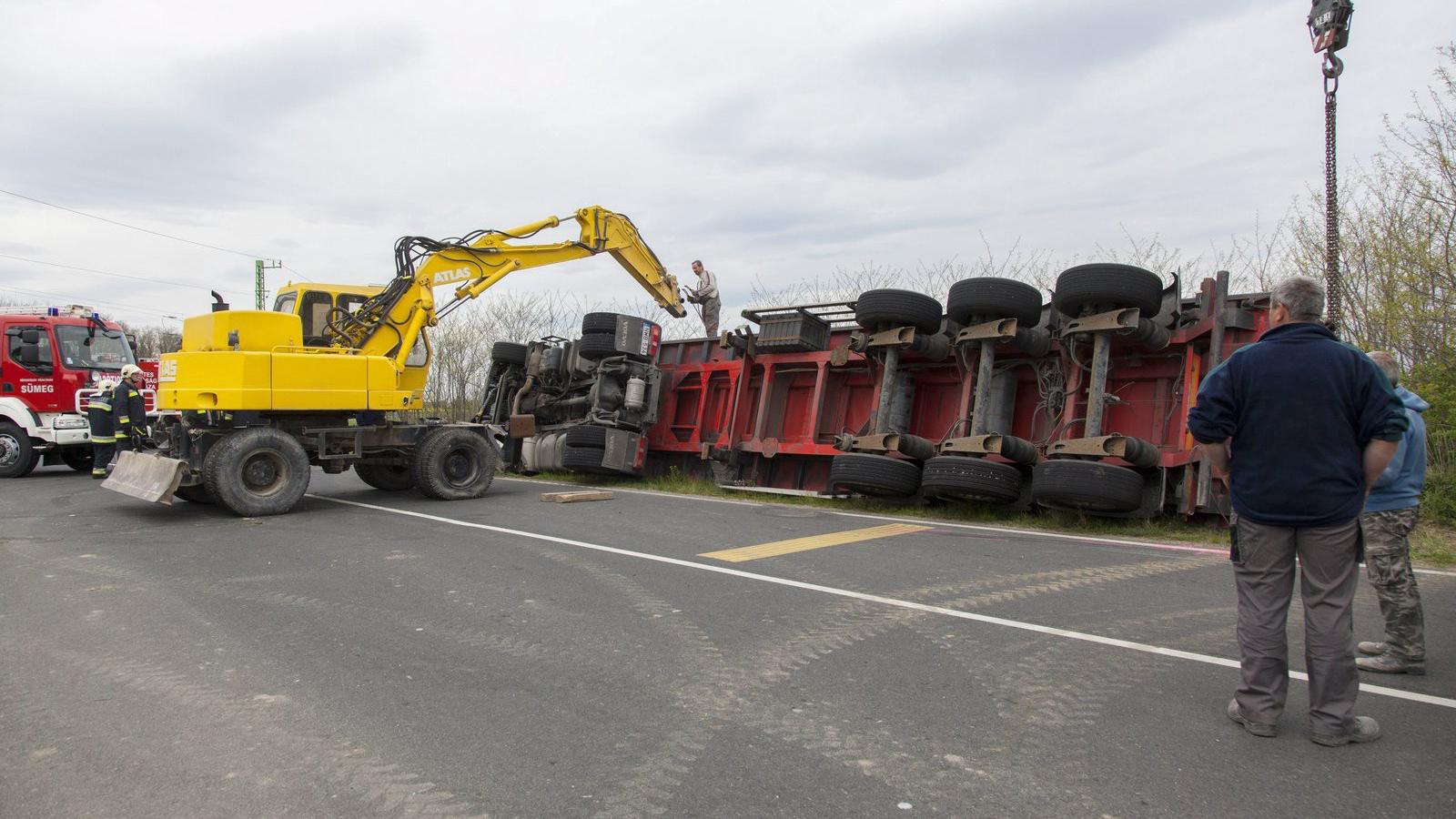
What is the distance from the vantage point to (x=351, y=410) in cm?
1030

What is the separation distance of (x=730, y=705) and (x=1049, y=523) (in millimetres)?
5931

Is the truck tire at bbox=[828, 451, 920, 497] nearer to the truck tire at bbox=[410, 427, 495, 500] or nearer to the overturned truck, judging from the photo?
the overturned truck

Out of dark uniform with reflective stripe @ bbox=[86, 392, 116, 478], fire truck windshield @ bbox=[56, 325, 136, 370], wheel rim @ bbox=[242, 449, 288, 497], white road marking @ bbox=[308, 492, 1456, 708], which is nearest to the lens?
white road marking @ bbox=[308, 492, 1456, 708]

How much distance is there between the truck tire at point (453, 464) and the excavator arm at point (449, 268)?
1126 mm

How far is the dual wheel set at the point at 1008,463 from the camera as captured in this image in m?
7.83

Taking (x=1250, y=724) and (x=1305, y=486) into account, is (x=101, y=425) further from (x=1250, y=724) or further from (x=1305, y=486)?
(x=1305, y=486)

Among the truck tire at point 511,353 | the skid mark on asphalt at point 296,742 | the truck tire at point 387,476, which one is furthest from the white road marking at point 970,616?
the truck tire at point 511,353

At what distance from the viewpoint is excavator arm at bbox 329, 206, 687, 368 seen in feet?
36.3

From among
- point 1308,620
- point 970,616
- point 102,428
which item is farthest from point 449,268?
point 1308,620

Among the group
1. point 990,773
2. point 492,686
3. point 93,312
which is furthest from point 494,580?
point 93,312

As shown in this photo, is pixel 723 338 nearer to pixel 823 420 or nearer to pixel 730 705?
pixel 823 420

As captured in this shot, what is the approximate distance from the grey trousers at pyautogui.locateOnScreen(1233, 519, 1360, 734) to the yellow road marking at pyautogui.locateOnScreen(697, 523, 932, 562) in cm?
378

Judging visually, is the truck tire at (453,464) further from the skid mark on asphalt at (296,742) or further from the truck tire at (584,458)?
the skid mark on asphalt at (296,742)

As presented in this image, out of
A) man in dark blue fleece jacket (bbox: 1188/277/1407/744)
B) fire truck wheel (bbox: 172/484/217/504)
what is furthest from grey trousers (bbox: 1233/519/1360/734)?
fire truck wheel (bbox: 172/484/217/504)
